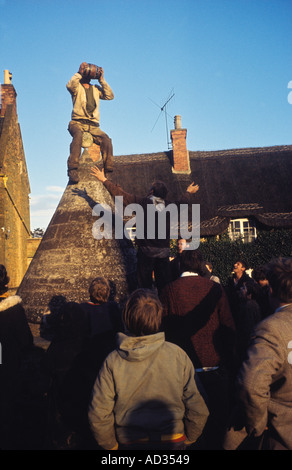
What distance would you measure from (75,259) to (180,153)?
18.6 m

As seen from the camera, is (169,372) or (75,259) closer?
(169,372)

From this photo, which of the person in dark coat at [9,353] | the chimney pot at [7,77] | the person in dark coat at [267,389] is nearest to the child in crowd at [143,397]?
the person in dark coat at [267,389]

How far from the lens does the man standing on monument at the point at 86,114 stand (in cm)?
635

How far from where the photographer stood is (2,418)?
3.14 metres

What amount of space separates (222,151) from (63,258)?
21.9 m

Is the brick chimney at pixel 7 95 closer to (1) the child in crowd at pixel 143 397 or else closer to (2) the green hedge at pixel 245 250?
(2) the green hedge at pixel 245 250

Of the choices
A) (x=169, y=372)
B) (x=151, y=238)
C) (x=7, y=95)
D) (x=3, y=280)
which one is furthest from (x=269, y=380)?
(x=7, y=95)

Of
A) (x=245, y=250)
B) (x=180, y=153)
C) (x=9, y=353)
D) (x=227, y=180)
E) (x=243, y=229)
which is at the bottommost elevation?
(x=9, y=353)

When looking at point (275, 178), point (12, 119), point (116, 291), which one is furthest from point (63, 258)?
point (275, 178)

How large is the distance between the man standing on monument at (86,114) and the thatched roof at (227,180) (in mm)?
12489

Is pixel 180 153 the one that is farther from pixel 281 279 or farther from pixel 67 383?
pixel 281 279

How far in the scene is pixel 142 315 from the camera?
2.29 m

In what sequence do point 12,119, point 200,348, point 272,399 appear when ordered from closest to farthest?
point 272,399 < point 200,348 < point 12,119
